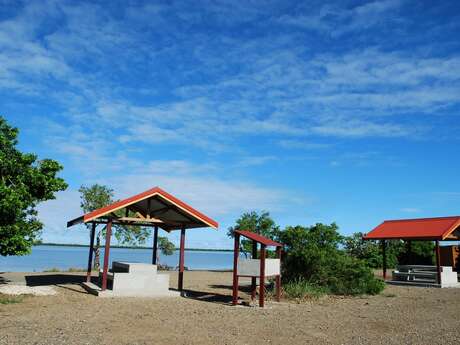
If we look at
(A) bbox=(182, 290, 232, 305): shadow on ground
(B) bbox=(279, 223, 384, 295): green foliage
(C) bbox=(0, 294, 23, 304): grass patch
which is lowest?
(A) bbox=(182, 290, 232, 305): shadow on ground

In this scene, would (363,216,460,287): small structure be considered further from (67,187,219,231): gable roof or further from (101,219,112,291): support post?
(101,219,112,291): support post

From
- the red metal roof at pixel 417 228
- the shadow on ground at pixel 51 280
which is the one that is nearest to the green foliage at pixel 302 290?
the shadow on ground at pixel 51 280

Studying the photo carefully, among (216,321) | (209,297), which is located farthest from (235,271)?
(216,321)

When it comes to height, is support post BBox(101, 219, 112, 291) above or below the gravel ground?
above

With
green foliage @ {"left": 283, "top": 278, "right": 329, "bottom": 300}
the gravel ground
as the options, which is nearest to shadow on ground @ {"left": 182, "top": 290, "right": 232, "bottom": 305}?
the gravel ground

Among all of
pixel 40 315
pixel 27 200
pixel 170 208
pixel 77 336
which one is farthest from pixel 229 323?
pixel 27 200

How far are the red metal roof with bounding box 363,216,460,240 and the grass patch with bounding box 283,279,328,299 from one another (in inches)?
389

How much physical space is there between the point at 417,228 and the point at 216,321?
1858 centimetres

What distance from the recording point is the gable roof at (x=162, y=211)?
15.0m

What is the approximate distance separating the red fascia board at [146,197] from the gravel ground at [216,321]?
261 cm

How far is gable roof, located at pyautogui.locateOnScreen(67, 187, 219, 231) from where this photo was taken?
15.0m

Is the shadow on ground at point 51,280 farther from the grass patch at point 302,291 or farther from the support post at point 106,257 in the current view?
the grass patch at point 302,291

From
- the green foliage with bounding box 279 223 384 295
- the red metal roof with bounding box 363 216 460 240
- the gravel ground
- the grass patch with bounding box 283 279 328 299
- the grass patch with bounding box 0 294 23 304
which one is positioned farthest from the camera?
the red metal roof with bounding box 363 216 460 240

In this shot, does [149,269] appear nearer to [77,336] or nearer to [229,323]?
[229,323]
